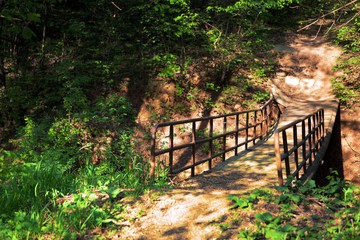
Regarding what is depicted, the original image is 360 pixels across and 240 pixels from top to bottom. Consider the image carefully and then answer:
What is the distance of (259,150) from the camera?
8234mm

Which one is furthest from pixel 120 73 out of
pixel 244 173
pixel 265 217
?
pixel 265 217

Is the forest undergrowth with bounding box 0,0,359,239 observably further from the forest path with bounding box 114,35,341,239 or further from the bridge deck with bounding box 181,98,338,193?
the bridge deck with bounding box 181,98,338,193

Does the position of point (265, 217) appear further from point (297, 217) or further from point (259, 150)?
point (259, 150)

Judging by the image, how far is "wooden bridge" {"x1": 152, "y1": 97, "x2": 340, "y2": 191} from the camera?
17.5 feet

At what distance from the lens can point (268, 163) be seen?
270 inches

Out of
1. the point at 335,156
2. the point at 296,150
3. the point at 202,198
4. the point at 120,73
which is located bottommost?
the point at 335,156

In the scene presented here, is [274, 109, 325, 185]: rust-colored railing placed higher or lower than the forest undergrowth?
lower

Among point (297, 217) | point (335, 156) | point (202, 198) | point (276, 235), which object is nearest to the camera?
point (276, 235)

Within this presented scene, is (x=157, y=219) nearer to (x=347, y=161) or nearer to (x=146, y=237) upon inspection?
(x=146, y=237)

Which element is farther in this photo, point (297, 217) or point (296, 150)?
point (296, 150)

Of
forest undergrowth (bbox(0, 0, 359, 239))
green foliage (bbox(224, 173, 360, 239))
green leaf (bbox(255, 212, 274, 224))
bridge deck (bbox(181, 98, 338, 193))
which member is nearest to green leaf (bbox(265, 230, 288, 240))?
green foliage (bbox(224, 173, 360, 239))

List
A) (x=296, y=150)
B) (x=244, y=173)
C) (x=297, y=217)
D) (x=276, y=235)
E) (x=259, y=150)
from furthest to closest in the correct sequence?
1. (x=259, y=150)
2. (x=244, y=173)
3. (x=296, y=150)
4. (x=297, y=217)
5. (x=276, y=235)

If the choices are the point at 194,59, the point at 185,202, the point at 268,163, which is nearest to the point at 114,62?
the point at 194,59

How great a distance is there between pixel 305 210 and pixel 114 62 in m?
11.9
